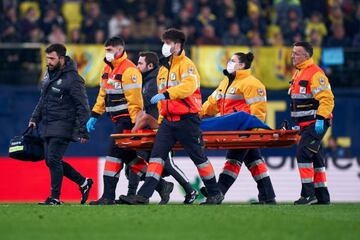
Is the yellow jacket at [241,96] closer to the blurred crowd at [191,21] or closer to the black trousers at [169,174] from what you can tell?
the black trousers at [169,174]

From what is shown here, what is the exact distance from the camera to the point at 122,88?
15.4 metres

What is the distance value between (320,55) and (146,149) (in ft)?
28.0

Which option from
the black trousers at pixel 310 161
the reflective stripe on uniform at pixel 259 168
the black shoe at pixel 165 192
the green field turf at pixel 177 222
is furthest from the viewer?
the reflective stripe on uniform at pixel 259 168

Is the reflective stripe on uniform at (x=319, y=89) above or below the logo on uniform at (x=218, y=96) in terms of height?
above

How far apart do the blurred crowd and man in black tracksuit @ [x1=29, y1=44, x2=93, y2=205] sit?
7562 mm

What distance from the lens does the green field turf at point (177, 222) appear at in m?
11.1

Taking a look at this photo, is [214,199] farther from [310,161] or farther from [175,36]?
[175,36]

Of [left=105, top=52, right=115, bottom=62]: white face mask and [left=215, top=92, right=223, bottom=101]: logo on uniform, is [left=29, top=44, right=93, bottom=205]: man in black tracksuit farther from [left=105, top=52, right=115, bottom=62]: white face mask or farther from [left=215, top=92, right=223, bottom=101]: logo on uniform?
[left=215, top=92, right=223, bottom=101]: logo on uniform

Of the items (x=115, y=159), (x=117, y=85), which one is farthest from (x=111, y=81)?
(x=115, y=159)

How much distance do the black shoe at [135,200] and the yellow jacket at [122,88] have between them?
1023 millimetres

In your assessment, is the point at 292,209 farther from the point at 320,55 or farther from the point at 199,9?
the point at 199,9

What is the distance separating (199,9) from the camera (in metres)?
24.9

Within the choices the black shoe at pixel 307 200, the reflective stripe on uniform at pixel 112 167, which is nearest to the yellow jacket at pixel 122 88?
the reflective stripe on uniform at pixel 112 167

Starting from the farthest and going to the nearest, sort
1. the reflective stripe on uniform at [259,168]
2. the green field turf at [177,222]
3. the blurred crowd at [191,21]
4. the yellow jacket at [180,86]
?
the blurred crowd at [191,21], the reflective stripe on uniform at [259,168], the yellow jacket at [180,86], the green field turf at [177,222]
